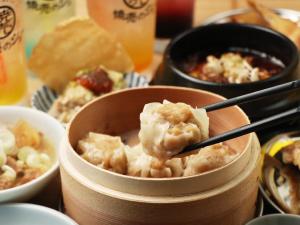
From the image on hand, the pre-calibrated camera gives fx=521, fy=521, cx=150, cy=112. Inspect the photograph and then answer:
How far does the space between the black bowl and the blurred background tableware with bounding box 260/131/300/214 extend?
0.07 metres

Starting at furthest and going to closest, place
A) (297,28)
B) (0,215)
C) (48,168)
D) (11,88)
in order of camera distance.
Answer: (297,28) → (11,88) → (48,168) → (0,215)

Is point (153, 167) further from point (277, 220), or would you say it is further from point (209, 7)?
point (209, 7)

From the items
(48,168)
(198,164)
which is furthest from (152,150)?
(48,168)

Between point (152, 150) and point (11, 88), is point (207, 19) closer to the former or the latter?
point (11, 88)

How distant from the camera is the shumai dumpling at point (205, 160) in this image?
938mm

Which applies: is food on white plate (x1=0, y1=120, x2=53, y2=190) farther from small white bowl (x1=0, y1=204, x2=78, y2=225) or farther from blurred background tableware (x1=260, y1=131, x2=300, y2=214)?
blurred background tableware (x1=260, y1=131, x2=300, y2=214)

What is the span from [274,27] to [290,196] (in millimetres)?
712

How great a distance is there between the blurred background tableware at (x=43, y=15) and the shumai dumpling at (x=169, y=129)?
777mm

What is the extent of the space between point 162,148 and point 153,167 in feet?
0.24

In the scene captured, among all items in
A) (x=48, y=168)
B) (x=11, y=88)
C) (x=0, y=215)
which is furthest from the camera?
(x=11, y=88)

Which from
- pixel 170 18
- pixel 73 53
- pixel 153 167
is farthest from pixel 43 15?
pixel 153 167

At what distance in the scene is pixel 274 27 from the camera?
1.65 m

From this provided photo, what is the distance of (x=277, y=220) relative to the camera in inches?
39.3

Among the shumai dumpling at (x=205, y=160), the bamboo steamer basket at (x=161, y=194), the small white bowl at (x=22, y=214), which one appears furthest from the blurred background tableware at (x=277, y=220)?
the small white bowl at (x=22, y=214)
